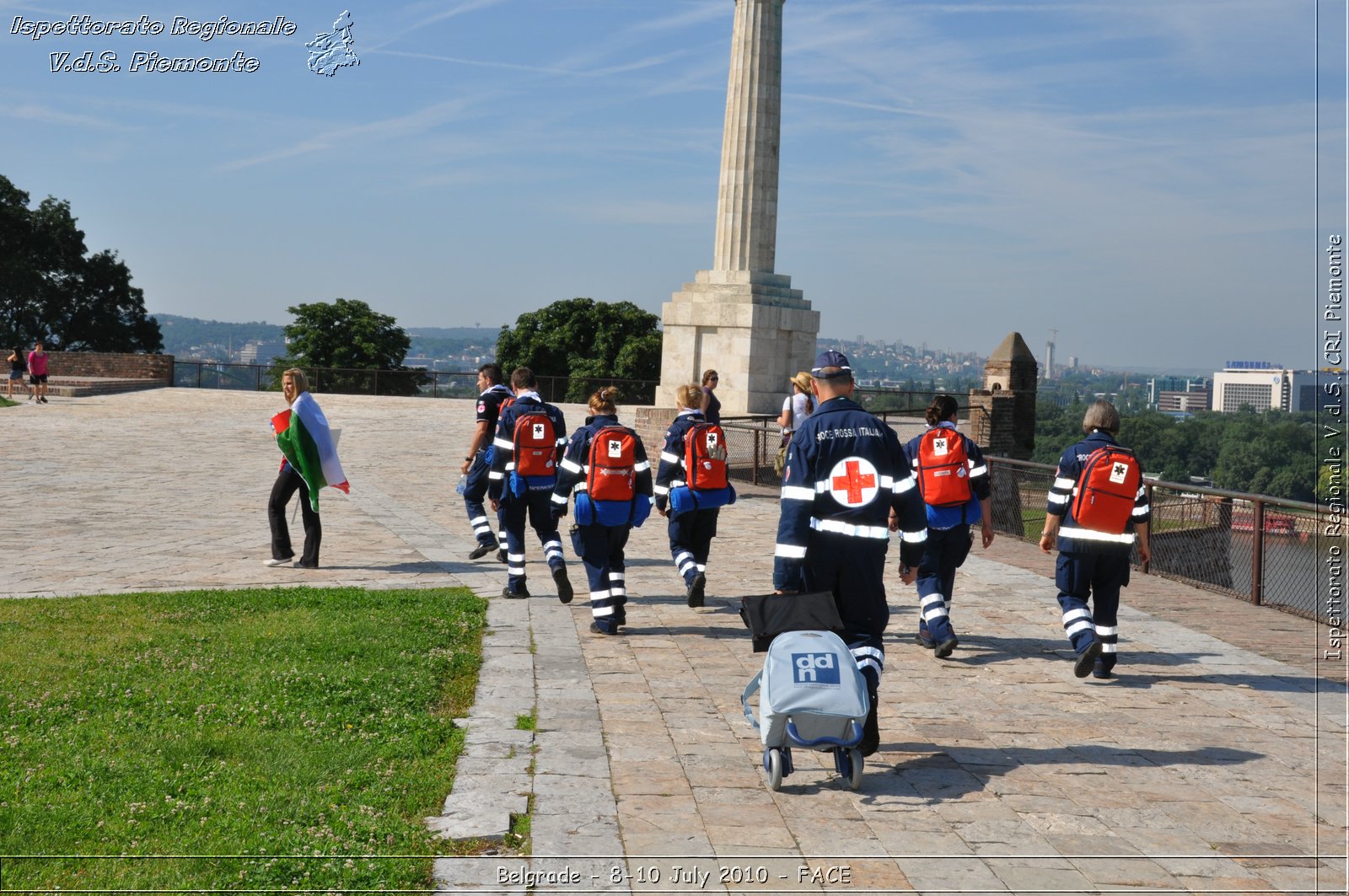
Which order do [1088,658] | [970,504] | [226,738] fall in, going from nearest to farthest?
[226,738] < [1088,658] < [970,504]

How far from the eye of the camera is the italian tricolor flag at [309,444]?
452 inches

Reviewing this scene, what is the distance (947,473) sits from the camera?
898 cm

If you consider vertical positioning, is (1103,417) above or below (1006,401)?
below

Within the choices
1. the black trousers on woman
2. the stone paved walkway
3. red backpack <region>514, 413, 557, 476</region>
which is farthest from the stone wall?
red backpack <region>514, 413, 557, 476</region>

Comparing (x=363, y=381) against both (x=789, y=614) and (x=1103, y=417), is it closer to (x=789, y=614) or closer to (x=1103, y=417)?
(x=1103, y=417)

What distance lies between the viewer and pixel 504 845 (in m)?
4.85

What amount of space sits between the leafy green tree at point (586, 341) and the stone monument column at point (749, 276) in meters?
21.4

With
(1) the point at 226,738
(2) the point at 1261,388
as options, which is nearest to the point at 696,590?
(1) the point at 226,738

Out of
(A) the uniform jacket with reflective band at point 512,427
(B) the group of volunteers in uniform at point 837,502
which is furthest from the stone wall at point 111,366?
(A) the uniform jacket with reflective band at point 512,427

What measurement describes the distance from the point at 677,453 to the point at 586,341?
45528 millimetres

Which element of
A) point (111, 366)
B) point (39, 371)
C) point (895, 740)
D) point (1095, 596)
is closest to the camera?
point (895, 740)

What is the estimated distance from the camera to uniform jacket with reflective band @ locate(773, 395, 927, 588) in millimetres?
5988

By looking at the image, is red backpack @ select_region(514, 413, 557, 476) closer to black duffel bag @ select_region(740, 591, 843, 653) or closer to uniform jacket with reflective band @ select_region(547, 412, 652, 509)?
uniform jacket with reflective band @ select_region(547, 412, 652, 509)

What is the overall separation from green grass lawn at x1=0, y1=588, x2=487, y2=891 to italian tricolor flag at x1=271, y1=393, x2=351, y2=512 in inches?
89.7
